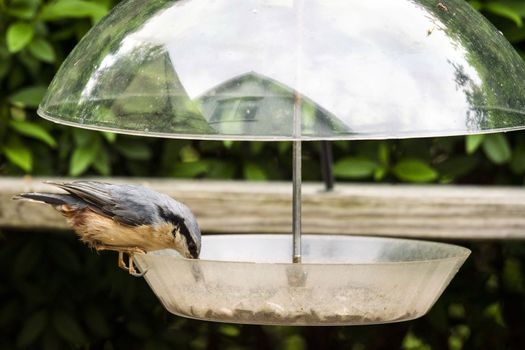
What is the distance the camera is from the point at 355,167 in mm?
3283

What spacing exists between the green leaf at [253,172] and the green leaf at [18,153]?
672mm

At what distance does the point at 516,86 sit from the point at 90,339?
237cm

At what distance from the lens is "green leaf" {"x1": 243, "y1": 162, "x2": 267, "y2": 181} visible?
10.9 ft

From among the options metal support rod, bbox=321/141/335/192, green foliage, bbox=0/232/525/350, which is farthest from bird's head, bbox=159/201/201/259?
green foliage, bbox=0/232/525/350

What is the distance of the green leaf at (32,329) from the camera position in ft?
11.2

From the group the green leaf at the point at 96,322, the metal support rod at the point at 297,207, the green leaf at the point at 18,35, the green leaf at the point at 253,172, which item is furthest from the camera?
the green leaf at the point at 96,322

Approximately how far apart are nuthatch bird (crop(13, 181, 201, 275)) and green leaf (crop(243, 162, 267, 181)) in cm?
161

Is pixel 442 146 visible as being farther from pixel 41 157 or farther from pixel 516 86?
pixel 516 86

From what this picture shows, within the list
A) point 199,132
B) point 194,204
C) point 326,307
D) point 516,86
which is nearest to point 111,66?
point 199,132

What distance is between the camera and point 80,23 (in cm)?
327

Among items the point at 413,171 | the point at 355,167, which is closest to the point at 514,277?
the point at 413,171

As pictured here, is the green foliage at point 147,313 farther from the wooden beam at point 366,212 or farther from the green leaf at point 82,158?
the wooden beam at point 366,212

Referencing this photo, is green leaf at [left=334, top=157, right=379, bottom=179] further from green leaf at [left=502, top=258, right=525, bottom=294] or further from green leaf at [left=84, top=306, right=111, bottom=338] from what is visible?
green leaf at [left=84, top=306, right=111, bottom=338]

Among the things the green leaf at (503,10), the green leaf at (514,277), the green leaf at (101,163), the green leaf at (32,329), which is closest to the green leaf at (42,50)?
the green leaf at (101,163)
